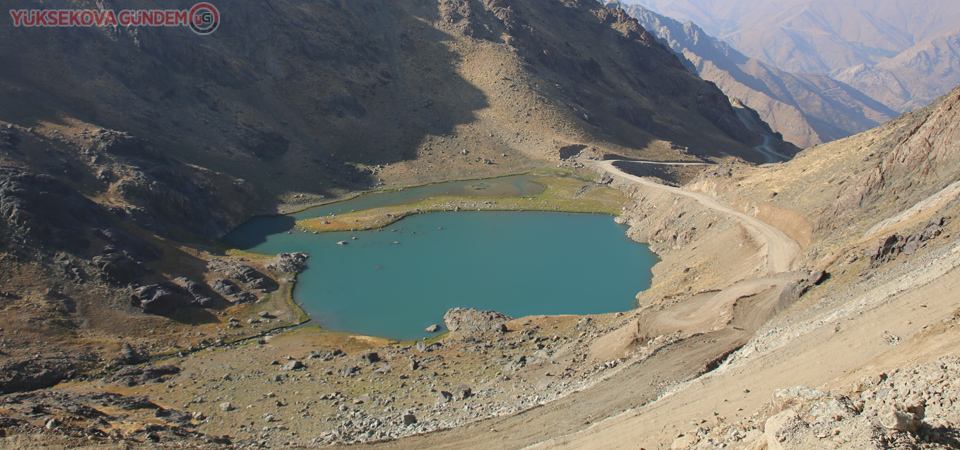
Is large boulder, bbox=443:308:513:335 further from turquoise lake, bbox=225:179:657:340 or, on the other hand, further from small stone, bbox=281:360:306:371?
small stone, bbox=281:360:306:371

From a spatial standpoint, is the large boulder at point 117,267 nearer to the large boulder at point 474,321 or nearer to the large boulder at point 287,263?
the large boulder at point 287,263

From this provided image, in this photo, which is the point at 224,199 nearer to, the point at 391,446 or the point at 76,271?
the point at 76,271

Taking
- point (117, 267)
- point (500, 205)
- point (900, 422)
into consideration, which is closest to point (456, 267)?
point (500, 205)

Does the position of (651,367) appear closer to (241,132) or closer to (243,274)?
(243,274)

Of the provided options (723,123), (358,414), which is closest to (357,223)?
(358,414)

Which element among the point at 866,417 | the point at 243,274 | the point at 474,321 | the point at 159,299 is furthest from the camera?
the point at 243,274

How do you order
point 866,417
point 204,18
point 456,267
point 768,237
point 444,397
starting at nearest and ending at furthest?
point 866,417, point 444,397, point 768,237, point 456,267, point 204,18

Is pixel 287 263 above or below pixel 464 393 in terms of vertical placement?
above
